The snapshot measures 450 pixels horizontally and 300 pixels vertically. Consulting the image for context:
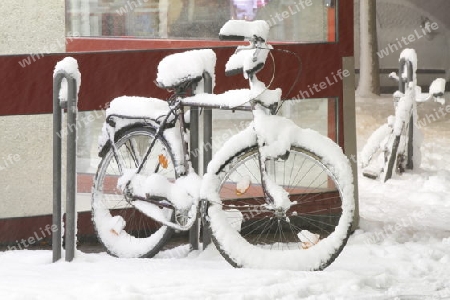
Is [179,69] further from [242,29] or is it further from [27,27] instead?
[27,27]

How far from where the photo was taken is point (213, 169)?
17.6ft

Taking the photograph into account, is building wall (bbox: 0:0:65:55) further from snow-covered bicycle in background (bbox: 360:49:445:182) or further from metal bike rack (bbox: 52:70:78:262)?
snow-covered bicycle in background (bbox: 360:49:445:182)

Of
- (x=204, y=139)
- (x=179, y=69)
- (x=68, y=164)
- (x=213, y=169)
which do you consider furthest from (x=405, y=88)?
(x=68, y=164)

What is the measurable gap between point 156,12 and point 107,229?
78.9 inches

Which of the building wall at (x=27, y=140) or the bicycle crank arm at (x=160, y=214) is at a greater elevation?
the building wall at (x=27, y=140)

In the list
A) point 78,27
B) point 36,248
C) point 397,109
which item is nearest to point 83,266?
point 36,248

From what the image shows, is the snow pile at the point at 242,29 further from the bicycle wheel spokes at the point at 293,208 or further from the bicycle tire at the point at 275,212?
the bicycle wheel spokes at the point at 293,208

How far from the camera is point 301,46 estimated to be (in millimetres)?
6723

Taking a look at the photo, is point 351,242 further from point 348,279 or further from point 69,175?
point 69,175

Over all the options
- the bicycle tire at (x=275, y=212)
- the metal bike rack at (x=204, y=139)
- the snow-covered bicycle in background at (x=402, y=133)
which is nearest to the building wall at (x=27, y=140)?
the metal bike rack at (x=204, y=139)

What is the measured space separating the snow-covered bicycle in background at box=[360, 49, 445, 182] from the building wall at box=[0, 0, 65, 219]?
13.0 ft

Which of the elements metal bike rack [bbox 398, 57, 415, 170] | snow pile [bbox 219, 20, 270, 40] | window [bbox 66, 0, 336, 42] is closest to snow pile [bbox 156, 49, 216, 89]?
snow pile [bbox 219, 20, 270, 40]

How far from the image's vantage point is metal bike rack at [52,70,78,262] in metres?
5.49

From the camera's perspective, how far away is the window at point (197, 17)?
6844mm
